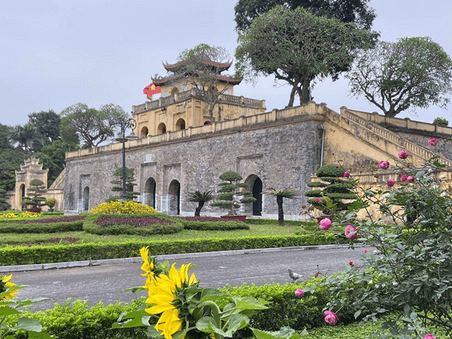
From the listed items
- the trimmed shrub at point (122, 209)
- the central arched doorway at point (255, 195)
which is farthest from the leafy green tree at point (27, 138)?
the trimmed shrub at point (122, 209)

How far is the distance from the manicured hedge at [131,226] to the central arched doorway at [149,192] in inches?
705

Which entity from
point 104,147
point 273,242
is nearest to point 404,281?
point 273,242

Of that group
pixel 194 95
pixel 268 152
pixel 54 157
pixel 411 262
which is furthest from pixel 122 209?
pixel 54 157

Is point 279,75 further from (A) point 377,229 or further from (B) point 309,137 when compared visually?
(A) point 377,229

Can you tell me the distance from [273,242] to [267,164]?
11765 mm

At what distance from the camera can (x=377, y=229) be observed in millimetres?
3137

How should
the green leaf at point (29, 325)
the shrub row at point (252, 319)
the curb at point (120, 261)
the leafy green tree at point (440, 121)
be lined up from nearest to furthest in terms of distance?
the green leaf at point (29, 325), the shrub row at point (252, 319), the curb at point (120, 261), the leafy green tree at point (440, 121)

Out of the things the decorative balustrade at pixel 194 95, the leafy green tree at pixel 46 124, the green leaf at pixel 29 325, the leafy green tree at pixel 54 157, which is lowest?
the green leaf at pixel 29 325

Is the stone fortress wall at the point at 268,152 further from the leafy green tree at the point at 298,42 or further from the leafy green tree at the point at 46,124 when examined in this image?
the leafy green tree at the point at 46,124

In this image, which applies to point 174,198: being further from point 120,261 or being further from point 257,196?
point 120,261

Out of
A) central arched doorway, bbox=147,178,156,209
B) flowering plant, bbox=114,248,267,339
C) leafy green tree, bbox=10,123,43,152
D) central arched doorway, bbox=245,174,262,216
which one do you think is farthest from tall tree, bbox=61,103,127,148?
flowering plant, bbox=114,248,267,339

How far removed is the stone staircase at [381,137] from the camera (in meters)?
18.2

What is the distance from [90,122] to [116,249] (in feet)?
149

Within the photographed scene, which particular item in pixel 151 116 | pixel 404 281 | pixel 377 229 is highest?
pixel 151 116
